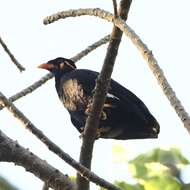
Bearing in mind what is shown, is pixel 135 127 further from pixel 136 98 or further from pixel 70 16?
pixel 70 16

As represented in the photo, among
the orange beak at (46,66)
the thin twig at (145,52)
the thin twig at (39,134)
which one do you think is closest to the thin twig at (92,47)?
the thin twig at (145,52)

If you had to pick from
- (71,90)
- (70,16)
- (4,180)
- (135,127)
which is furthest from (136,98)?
(4,180)

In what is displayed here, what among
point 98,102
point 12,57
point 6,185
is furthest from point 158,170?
point 12,57

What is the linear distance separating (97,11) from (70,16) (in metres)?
0.24

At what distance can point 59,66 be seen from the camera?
17.2 feet

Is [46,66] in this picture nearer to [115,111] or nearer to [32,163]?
[115,111]

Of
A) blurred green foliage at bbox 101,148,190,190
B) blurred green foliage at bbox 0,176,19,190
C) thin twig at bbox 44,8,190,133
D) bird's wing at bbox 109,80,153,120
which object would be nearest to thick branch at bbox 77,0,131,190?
thin twig at bbox 44,8,190,133

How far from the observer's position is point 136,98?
4191mm

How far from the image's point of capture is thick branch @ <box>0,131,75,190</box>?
3.39 meters

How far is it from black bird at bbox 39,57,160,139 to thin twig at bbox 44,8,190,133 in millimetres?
1038

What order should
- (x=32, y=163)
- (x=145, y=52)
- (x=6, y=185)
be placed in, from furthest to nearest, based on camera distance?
(x=32, y=163)
(x=6, y=185)
(x=145, y=52)

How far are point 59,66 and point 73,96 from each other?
973 mm

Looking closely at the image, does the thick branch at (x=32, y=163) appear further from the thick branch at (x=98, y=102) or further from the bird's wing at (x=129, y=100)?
the bird's wing at (x=129, y=100)

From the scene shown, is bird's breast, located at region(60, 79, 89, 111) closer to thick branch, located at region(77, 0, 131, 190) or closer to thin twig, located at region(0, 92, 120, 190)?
thick branch, located at region(77, 0, 131, 190)
